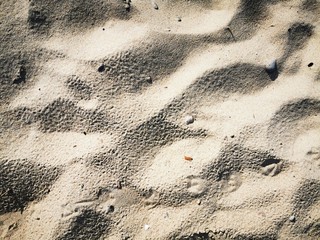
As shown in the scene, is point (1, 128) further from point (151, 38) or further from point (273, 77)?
point (273, 77)

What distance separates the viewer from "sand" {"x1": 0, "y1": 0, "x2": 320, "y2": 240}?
1.14 metres

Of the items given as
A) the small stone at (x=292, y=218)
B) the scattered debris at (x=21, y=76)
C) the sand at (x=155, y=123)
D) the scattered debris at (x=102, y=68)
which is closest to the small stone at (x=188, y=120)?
the sand at (x=155, y=123)

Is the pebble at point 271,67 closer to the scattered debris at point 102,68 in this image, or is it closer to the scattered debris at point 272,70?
the scattered debris at point 272,70

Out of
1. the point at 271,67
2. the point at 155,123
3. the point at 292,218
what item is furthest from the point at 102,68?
the point at 292,218

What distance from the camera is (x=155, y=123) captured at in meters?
1.22

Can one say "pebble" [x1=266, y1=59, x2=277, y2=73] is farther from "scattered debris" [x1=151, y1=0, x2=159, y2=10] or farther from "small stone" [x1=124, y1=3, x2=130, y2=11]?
"small stone" [x1=124, y1=3, x2=130, y2=11]

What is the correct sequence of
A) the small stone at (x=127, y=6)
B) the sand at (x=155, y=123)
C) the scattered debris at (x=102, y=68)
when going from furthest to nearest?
the small stone at (x=127, y=6)
the scattered debris at (x=102, y=68)
the sand at (x=155, y=123)

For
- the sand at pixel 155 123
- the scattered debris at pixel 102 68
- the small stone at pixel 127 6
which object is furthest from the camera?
the small stone at pixel 127 6

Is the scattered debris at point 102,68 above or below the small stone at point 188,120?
above

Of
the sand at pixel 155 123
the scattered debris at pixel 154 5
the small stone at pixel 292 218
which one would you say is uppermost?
the scattered debris at pixel 154 5

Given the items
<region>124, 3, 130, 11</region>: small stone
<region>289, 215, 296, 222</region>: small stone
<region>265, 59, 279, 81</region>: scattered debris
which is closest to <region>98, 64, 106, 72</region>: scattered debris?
<region>124, 3, 130, 11</region>: small stone

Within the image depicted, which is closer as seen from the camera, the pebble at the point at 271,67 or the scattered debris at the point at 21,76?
the scattered debris at the point at 21,76

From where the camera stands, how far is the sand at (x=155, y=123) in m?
1.14

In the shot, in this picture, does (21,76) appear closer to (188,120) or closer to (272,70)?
(188,120)
